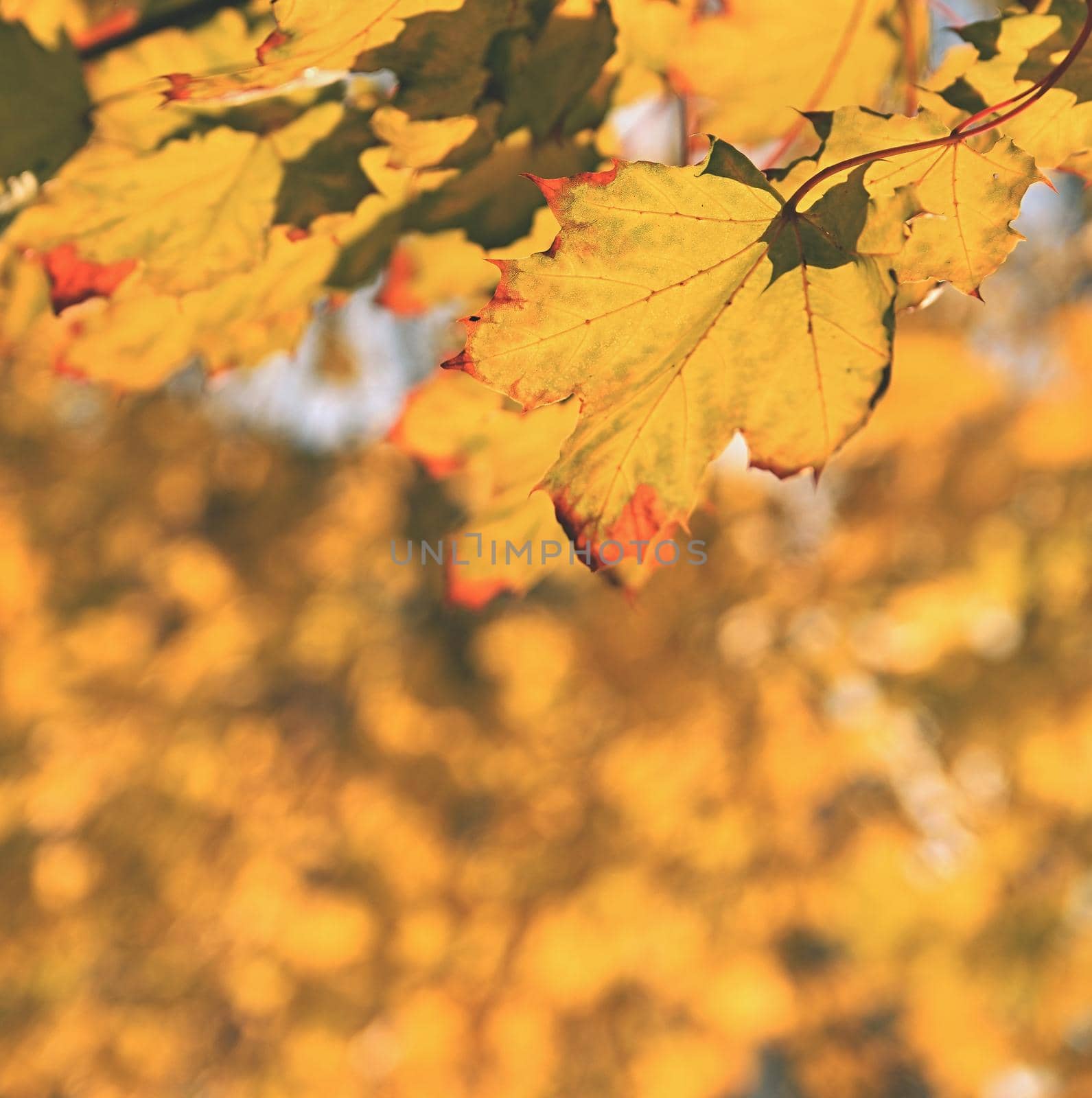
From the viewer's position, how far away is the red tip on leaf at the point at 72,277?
1.96 feet

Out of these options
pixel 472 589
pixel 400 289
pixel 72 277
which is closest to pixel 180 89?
pixel 72 277

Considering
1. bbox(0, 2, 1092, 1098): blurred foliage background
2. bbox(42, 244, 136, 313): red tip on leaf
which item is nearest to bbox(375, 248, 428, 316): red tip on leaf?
bbox(42, 244, 136, 313): red tip on leaf

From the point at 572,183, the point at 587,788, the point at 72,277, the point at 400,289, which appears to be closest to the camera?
the point at 572,183

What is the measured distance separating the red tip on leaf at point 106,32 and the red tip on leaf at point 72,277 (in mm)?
174

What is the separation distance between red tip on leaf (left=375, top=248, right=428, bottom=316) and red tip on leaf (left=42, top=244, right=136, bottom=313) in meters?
0.23

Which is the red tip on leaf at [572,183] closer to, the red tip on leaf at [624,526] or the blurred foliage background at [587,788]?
the red tip on leaf at [624,526]

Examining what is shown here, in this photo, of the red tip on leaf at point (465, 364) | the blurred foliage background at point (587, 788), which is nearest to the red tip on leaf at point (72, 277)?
the red tip on leaf at point (465, 364)

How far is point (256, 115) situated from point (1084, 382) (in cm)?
231

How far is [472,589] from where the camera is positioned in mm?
775

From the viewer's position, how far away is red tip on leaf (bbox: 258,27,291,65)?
43 centimetres

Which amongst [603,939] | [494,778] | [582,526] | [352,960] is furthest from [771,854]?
[582,526]

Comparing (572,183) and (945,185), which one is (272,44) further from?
(945,185)

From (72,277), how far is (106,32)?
207 mm

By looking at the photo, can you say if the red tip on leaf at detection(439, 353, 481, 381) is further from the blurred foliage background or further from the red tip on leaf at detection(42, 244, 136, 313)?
the blurred foliage background
